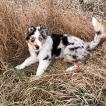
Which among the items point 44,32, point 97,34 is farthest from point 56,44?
point 97,34

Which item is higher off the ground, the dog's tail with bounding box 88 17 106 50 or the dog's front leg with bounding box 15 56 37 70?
the dog's tail with bounding box 88 17 106 50

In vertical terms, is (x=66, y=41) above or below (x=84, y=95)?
above

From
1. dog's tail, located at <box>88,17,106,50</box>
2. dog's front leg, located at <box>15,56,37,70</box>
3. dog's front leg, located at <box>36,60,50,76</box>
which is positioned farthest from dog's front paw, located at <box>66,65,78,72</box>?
dog's front leg, located at <box>15,56,37,70</box>

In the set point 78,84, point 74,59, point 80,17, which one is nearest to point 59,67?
point 74,59

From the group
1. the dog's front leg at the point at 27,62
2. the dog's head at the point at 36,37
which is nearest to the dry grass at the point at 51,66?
the dog's front leg at the point at 27,62

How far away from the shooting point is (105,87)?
19.0 feet

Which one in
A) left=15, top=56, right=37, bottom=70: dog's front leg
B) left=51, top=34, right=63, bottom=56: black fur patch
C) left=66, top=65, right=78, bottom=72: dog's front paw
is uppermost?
left=51, top=34, right=63, bottom=56: black fur patch

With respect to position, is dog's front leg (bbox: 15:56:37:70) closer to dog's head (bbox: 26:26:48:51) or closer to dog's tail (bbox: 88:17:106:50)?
dog's head (bbox: 26:26:48:51)

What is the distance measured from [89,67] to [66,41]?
1.87 feet

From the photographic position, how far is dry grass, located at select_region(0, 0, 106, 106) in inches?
222

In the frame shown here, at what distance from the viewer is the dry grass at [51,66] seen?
5.63 m

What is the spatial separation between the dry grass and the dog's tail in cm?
10

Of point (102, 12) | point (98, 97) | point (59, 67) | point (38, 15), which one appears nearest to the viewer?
point (98, 97)

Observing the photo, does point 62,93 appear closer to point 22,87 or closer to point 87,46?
point 22,87
